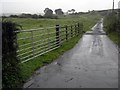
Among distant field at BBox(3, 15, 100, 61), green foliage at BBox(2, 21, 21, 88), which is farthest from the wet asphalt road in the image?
distant field at BBox(3, 15, 100, 61)

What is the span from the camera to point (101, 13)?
17250 centimetres

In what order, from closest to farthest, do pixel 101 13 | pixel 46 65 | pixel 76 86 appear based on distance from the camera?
pixel 76 86, pixel 46 65, pixel 101 13

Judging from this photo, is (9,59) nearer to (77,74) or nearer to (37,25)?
(77,74)

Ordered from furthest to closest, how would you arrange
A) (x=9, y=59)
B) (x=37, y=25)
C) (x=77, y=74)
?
(x=37, y=25), (x=77, y=74), (x=9, y=59)

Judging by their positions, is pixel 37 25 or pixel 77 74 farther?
pixel 37 25

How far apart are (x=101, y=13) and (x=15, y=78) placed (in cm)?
16945

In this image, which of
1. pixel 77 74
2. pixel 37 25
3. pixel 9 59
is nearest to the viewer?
pixel 9 59

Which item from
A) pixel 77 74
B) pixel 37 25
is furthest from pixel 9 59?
pixel 37 25

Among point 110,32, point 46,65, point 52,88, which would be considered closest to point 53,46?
point 46,65

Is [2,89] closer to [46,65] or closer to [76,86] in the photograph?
[76,86]

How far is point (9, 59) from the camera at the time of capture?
740 centimetres

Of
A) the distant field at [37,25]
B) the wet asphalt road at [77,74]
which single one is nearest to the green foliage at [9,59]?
the wet asphalt road at [77,74]

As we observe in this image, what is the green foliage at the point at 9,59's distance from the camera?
6845 millimetres

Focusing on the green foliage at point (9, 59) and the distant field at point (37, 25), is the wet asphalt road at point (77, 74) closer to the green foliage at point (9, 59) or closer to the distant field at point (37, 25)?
the green foliage at point (9, 59)
